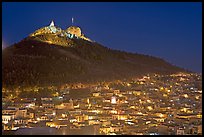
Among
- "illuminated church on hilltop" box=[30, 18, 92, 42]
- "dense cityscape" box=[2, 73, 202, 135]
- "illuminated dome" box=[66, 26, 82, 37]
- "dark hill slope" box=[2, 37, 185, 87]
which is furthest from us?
"illuminated dome" box=[66, 26, 82, 37]

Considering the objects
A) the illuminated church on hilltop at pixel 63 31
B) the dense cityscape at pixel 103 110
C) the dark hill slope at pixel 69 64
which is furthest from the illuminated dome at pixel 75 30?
the dense cityscape at pixel 103 110

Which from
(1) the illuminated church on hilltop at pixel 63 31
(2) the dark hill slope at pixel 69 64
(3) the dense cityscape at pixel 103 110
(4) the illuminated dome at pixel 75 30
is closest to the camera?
(3) the dense cityscape at pixel 103 110

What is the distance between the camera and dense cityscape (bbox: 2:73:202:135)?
488cm

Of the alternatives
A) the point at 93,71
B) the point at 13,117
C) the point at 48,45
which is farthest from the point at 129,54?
the point at 13,117

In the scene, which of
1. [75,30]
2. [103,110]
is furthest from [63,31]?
[103,110]

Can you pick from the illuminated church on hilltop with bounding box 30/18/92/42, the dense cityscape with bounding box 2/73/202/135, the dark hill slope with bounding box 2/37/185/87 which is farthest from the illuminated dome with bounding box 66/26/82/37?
the dense cityscape with bounding box 2/73/202/135

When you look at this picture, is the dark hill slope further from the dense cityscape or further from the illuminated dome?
the illuminated dome

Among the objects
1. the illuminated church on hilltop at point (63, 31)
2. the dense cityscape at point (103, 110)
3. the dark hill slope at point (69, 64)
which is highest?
the illuminated church on hilltop at point (63, 31)

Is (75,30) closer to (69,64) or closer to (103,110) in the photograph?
(69,64)

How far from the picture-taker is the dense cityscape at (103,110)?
4879 millimetres

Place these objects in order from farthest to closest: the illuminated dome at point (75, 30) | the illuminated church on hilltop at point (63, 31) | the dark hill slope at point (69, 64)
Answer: the illuminated dome at point (75, 30), the illuminated church on hilltop at point (63, 31), the dark hill slope at point (69, 64)

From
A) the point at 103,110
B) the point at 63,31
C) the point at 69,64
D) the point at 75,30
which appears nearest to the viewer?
the point at 103,110

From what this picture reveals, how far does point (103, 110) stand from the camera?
6.98 metres

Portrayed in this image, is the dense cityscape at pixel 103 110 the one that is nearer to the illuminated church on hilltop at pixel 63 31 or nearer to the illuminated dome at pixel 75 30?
the illuminated church on hilltop at pixel 63 31
